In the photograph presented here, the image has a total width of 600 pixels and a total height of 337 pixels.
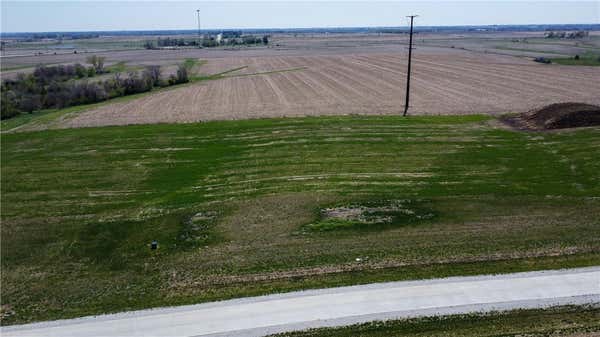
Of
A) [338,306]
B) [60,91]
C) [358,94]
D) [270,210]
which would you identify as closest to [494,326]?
[338,306]

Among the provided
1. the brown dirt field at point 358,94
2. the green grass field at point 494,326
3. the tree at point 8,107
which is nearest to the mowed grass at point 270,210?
the green grass field at point 494,326

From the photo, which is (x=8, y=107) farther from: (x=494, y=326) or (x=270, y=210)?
(x=494, y=326)

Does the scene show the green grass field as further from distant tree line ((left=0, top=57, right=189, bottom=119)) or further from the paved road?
distant tree line ((left=0, top=57, right=189, bottom=119))

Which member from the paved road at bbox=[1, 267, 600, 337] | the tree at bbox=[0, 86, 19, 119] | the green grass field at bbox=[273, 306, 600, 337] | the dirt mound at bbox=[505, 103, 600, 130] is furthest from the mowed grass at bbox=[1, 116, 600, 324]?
the tree at bbox=[0, 86, 19, 119]

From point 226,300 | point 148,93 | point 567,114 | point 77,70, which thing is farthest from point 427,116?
point 77,70

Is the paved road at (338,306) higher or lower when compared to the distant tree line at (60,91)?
lower

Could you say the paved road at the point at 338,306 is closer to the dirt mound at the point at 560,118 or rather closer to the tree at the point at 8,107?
the dirt mound at the point at 560,118

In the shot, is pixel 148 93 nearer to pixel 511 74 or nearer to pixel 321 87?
pixel 321 87
